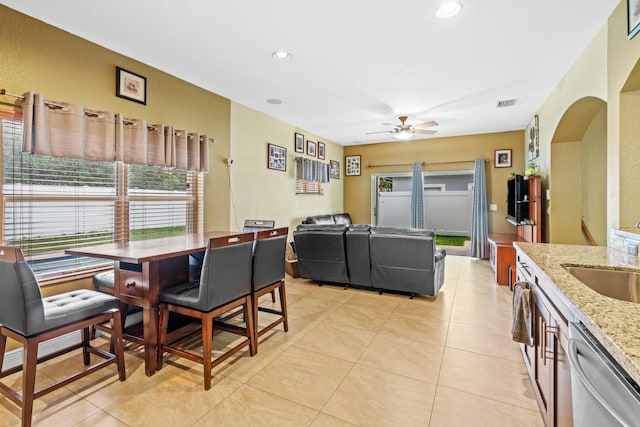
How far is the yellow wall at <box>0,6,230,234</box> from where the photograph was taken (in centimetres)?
230

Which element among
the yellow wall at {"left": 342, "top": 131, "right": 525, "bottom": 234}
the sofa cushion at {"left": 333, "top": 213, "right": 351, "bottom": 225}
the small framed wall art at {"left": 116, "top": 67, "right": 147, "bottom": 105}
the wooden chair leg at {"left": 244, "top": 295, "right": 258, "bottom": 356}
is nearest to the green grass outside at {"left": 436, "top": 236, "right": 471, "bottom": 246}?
the yellow wall at {"left": 342, "top": 131, "right": 525, "bottom": 234}

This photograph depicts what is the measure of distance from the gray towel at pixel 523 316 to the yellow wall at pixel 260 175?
358 centimetres

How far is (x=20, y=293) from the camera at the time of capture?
1.64 m

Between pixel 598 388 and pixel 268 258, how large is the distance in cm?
214

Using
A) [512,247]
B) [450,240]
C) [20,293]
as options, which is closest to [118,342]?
[20,293]

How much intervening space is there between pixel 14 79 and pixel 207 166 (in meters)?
1.81

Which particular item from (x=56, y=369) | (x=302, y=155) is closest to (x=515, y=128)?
(x=302, y=155)

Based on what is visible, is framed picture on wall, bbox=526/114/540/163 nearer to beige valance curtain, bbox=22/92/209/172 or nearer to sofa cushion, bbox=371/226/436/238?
sofa cushion, bbox=371/226/436/238

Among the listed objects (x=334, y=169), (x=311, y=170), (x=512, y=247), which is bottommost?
(x=512, y=247)

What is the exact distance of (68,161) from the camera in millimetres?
2629

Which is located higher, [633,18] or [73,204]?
[633,18]

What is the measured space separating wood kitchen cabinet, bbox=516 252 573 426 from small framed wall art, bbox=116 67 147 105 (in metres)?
3.71

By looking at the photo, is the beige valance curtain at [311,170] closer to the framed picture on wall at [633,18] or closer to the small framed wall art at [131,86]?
the small framed wall art at [131,86]

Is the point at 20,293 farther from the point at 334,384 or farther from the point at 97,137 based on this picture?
the point at 334,384
